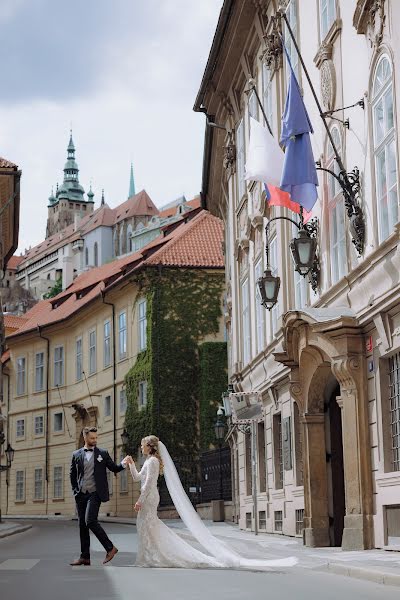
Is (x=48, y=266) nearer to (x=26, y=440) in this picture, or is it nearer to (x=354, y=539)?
(x=26, y=440)

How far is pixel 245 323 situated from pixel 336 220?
11.4 metres

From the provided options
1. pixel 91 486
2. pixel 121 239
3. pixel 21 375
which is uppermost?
pixel 121 239

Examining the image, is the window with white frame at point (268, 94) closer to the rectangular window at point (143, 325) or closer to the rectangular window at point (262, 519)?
the rectangular window at point (262, 519)

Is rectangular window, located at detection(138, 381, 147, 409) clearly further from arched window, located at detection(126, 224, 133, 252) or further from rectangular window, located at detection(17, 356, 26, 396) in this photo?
arched window, located at detection(126, 224, 133, 252)

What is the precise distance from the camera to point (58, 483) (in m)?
56.3

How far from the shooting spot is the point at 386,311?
1490cm

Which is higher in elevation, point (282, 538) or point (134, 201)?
point (134, 201)

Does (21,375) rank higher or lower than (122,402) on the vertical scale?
higher

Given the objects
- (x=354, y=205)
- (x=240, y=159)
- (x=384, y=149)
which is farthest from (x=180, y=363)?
(x=384, y=149)

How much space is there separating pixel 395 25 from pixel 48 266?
15258 cm

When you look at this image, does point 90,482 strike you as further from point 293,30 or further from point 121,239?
point 121,239

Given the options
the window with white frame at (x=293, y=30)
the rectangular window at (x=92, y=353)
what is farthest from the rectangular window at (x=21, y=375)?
the window with white frame at (x=293, y=30)

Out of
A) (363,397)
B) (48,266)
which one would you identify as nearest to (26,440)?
(363,397)

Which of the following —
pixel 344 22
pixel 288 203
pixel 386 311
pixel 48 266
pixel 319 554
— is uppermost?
pixel 48 266
